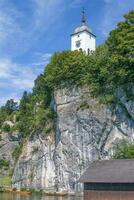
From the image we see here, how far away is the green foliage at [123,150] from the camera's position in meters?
48.5

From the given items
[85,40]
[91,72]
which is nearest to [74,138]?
[91,72]

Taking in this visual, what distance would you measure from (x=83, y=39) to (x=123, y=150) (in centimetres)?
3933

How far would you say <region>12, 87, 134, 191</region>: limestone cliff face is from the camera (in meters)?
56.7

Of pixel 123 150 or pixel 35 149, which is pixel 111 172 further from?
pixel 35 149

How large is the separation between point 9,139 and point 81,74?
33.2 meters

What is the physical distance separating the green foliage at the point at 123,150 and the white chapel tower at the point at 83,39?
114 ft

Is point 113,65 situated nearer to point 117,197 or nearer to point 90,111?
point 90,111

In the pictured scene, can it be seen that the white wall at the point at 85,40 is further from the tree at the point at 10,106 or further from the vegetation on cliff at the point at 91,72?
the tree at the point at 10,106

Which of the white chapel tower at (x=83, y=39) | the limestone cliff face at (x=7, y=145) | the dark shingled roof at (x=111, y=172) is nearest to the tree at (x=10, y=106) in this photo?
the limestone cliff face at (x=7, y=145)

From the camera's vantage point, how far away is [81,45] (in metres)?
85.5

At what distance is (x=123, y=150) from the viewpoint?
167 feet

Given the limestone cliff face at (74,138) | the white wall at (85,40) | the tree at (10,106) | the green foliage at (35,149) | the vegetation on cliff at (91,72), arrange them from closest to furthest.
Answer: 1. the vegetation on cliff at (91,72)
2. the limestone cliff face at (74,138)
3. the green foliage at (35,149)
4. the white wall at (85,40)
5. the tree at (10,106)

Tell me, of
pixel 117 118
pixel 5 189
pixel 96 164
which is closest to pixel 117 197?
pixel 96 164

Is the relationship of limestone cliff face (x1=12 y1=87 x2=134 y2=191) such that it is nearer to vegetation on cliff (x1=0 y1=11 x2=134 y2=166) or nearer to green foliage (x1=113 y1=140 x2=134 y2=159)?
green foliage (x1=113 y1=140 x2=134 y2=159)
